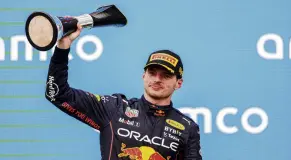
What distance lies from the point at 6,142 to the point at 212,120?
3.09 ft

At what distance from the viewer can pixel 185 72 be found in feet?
10.5

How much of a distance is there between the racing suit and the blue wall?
58cm

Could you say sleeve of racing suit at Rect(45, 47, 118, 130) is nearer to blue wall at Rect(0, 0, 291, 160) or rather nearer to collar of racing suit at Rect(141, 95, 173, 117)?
collar of racing suit at Rect(141, 95, 173, 117)

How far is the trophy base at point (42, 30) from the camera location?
82.4 inches

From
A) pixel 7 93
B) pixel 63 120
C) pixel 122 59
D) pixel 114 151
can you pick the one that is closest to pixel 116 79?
pixel 122 59

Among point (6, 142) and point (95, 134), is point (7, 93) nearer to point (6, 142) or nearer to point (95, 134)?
point (6, 142)

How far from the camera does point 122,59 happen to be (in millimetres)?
3141

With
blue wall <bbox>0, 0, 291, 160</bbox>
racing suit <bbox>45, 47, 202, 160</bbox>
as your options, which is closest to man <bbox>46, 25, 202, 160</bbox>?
racing suit <bbox>45, 47, 202, 160</bbox>

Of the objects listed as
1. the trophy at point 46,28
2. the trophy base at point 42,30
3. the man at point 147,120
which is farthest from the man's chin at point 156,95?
the trophy base at point 42,30

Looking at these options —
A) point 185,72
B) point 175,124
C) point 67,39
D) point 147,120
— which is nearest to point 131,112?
point 147,120

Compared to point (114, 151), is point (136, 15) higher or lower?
higher

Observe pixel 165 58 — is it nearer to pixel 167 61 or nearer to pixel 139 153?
pixel 167 61

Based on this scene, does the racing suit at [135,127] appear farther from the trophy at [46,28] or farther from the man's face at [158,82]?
the trophy at [46,28]

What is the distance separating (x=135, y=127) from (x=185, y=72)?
74 cm
